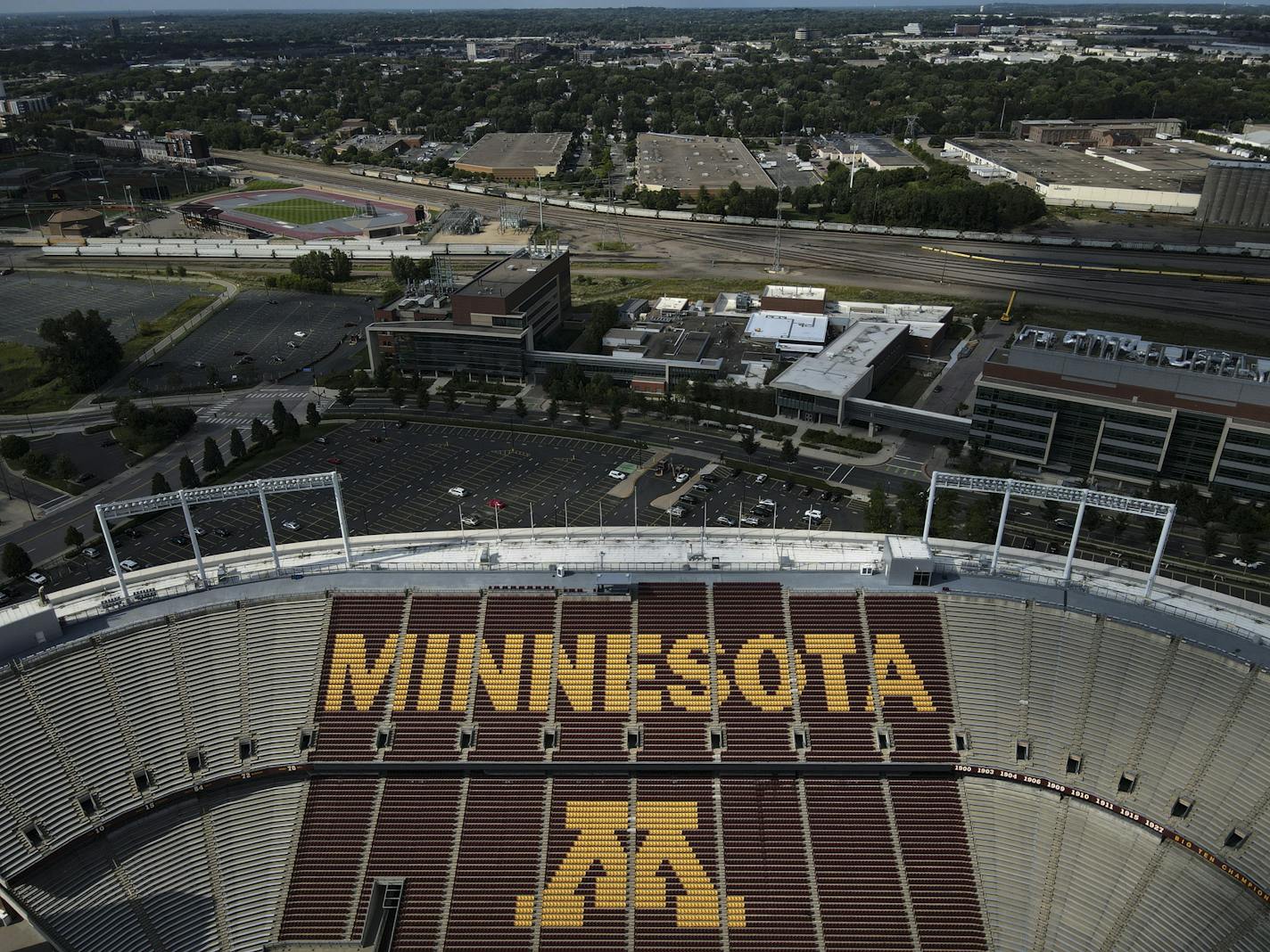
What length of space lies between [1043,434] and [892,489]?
18012 mm

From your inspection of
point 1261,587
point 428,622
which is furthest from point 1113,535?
point 428,622

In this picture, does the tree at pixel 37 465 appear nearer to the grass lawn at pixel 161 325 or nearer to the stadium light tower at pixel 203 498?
the grass lawn at pixel 161 325

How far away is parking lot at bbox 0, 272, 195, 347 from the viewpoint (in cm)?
14125

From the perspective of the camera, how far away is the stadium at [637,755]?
45.3 meters

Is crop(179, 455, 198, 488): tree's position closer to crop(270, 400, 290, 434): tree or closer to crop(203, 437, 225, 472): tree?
crop(203, 437, 225, 472): tree

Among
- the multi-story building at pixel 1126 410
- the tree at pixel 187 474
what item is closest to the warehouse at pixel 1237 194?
the multi-story building at pixel 1126 410

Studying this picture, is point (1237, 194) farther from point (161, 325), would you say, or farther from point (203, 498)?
point (161, 325)

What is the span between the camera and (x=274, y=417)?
3939 inches

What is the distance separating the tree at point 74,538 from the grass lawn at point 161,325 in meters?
55.7

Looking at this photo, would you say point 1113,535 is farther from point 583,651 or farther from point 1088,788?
point 583,651

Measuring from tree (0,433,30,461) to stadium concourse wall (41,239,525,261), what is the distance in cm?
9281

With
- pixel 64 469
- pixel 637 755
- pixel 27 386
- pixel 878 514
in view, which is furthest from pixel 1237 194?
pixel 27 386

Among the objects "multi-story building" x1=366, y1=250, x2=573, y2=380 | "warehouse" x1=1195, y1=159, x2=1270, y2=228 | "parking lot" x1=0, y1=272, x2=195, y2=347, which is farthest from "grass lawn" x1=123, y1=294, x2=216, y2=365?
"warehouse" x1=1195, y1=159, x2=1270, y2=228

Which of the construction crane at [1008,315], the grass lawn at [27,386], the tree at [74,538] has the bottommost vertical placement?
the grass lawn at [27,386]
